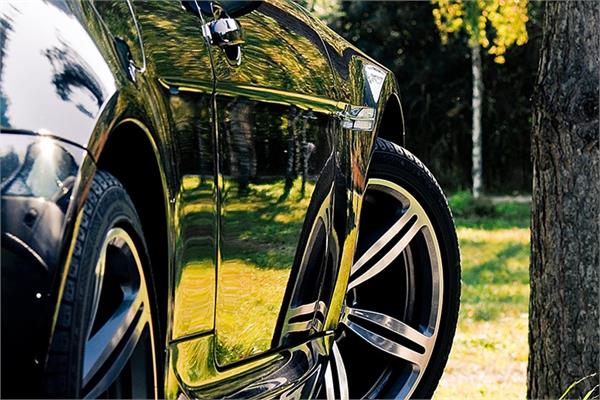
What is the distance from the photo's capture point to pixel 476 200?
2245 centimetres

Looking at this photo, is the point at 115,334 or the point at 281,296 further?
the point at 281,296

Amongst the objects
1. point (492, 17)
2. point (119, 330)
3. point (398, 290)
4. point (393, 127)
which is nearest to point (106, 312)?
point (119, 330)

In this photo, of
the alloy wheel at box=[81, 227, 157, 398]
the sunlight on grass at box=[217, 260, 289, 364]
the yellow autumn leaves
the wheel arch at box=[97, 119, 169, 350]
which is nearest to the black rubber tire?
the sunlight on grass at box=[217, 260, 289, 364]

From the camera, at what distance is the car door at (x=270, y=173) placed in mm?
2857

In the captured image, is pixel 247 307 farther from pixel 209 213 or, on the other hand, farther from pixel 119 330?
pixel 119 330

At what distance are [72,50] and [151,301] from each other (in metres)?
0.50

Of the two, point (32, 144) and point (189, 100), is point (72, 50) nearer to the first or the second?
point (32, 144)

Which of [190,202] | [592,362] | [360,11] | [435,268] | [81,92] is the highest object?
[360,11]

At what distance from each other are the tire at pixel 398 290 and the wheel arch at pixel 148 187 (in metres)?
1.43

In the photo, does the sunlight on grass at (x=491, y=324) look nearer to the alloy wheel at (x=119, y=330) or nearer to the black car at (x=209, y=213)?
the black car at (x=209, y=213)

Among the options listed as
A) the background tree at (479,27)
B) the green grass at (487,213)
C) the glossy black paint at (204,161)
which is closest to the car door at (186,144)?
the glossy black paint at (204,161)

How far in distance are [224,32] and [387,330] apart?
1.43 meters

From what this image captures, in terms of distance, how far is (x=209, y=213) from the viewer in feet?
8.96

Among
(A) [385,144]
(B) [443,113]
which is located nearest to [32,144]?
(A) [385,144]
